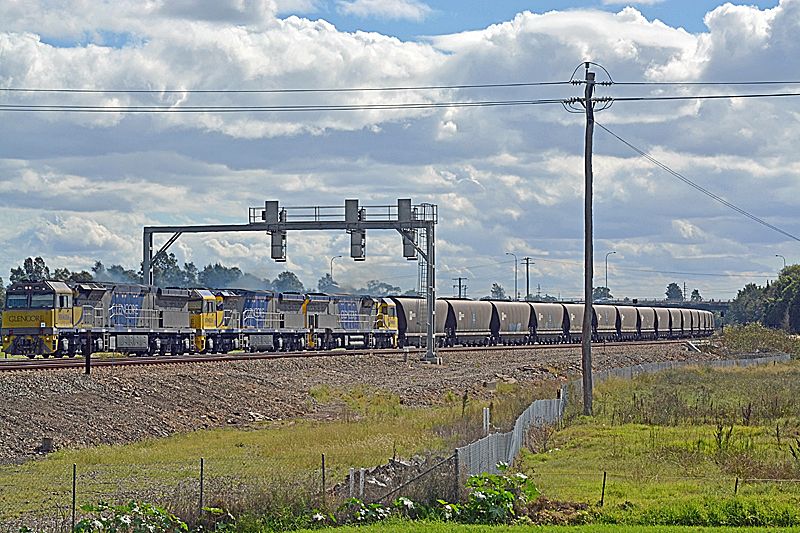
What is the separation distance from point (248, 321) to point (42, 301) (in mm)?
18727

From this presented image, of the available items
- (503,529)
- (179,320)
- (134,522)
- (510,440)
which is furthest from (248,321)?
(134,522)

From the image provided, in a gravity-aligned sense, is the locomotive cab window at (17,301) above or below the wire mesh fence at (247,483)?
above

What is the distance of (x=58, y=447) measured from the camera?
25250 millimetres

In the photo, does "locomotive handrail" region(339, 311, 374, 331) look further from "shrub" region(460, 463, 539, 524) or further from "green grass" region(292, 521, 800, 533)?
"green grass" region(292, 521, 800, 533)

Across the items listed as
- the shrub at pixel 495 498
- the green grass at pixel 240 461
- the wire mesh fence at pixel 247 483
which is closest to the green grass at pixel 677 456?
the wire mesh fence at pixel 247 483

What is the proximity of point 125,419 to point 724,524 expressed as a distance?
17249 millimetres

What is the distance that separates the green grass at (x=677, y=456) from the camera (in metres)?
18.0

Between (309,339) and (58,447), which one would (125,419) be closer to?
(58,447)

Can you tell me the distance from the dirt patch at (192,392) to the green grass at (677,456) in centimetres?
970

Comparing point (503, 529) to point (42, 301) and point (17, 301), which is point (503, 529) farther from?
point (17, 301)

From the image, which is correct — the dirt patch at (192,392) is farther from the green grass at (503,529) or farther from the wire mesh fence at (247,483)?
the green grass at (503,529)

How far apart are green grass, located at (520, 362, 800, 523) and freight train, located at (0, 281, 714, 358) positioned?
1664 centimetres

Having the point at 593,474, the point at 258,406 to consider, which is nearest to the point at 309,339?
the point at 258,406

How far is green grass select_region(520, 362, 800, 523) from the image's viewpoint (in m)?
18.0
